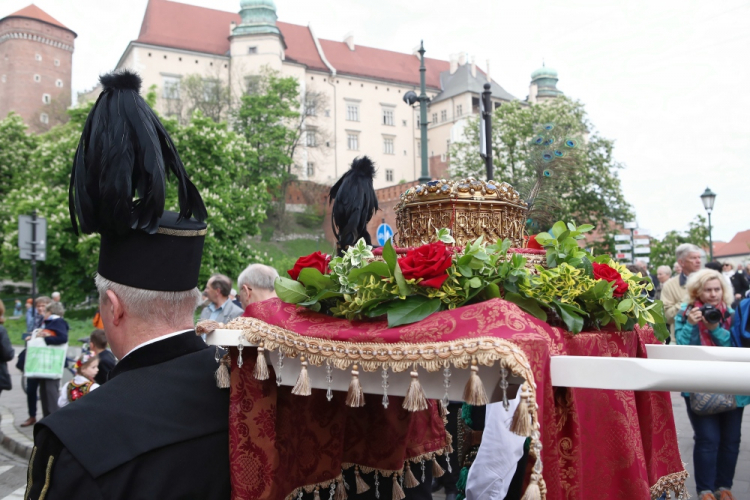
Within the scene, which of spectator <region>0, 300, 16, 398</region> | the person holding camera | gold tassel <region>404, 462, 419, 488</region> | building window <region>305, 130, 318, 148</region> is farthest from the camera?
building window <region>305, 130, 318, 148</region>

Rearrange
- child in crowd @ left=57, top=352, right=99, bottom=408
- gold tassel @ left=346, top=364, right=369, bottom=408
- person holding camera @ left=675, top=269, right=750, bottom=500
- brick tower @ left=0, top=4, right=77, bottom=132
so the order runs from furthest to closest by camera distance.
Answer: brick tower @ left=0, top=4, right=77, bottom=132
child in crowd @ left=57, top=352, right=99, bottom=408
person holding camera @ left=675, top=269, right=750, bottom=500
gold tassel @ left=346, top=364, right=369, bottom=408

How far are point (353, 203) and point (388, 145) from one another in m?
72.0

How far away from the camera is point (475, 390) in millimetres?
1475

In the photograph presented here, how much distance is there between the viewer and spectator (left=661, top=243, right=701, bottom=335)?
25.3ft

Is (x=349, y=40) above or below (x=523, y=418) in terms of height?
above

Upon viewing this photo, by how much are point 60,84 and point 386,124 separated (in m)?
36.9

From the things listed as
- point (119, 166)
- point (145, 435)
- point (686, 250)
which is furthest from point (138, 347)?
point (686, 250)

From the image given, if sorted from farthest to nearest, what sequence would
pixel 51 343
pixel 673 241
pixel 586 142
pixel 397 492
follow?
pixel 673 241
pixel 586 142
pixel 51 343
pixel 397 492

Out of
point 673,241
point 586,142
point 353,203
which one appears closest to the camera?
point 353,203

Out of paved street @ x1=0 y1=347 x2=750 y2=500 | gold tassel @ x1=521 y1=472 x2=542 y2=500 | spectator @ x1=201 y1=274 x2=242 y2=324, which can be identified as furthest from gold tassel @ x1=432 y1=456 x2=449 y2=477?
spectator @ x1=201 y1=274 x2=242 y2=324

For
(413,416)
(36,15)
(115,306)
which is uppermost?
(36,15)

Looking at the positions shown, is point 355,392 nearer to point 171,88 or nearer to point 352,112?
point 171,88

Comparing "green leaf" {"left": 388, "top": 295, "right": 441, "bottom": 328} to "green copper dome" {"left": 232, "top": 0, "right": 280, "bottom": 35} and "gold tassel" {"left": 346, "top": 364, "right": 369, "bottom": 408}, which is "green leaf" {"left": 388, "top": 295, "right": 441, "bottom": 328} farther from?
"green copper dome" {"left": 232, "top": 0, "right": 280, "bottom": 35}

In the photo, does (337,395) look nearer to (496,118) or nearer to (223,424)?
(223,424)
